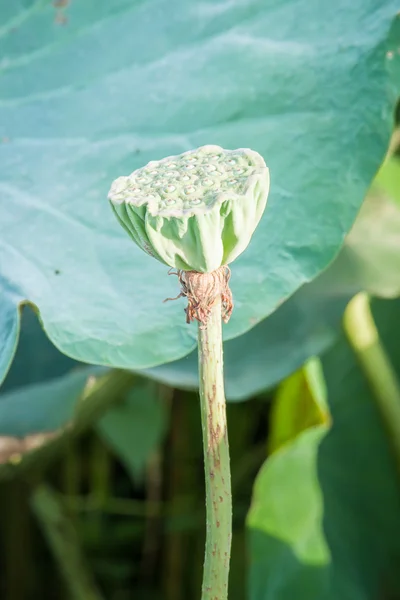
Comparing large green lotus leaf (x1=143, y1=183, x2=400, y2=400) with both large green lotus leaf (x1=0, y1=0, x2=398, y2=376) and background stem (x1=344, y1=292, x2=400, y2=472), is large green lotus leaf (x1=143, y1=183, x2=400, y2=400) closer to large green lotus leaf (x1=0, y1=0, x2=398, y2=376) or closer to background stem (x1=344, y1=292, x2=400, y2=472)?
background stem (x1=344, y1=292, x2=400, y2=472)

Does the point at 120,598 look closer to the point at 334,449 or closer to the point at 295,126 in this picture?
the point at 334,449

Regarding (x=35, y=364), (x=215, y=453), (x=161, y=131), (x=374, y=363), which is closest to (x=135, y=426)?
(x=35, y=364)

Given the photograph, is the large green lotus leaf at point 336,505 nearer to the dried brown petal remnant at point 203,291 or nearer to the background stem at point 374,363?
the background stem at point 374,363

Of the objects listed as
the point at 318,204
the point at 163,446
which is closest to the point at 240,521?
the point at 163,446

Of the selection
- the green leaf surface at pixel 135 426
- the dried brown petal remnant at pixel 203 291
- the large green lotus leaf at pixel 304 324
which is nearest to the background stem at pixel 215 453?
the dried brown petal remnant at pixel 203 291

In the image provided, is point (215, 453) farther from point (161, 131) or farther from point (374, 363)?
point (374, 363)

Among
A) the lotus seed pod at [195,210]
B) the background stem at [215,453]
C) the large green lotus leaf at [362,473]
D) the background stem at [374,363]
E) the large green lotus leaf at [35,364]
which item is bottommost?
the large green lotus leaf at [362,473]

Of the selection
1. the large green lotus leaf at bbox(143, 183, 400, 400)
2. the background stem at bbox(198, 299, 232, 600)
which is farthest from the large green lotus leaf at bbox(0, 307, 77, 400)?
the background stem at bbox(198, 299, 232, 600)
